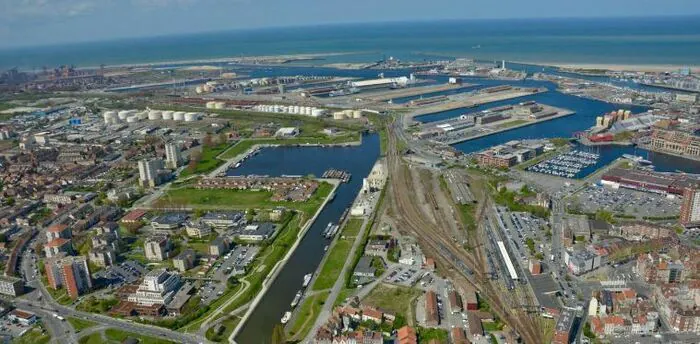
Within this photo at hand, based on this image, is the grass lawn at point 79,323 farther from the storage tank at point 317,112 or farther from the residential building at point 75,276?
the storage tank at point 317,112

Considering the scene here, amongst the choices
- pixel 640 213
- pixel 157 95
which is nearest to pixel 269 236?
pixel 640 213

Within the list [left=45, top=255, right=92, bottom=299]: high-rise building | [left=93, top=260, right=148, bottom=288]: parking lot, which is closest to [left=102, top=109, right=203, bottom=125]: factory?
[left=93, top=260, right=148, bottom=288]: parking lot

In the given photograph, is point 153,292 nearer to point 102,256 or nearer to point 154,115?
point 102,256

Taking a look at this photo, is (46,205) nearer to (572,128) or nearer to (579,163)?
(579,163)

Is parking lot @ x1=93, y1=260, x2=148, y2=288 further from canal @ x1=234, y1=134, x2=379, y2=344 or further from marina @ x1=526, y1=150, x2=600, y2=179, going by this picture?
marina @ x1=526, y1=150, x2=600, y2=179

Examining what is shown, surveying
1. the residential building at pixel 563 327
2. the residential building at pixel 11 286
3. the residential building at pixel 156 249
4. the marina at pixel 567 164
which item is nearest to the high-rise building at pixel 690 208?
the marina at pixel 567 164

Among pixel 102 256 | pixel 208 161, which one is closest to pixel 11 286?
pixel 102 256
